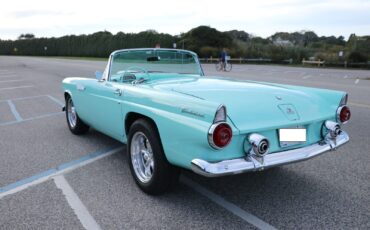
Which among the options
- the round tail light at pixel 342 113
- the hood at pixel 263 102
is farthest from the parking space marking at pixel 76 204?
the round tail light at pixel 342 113

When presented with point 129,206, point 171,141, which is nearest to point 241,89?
point 171,141

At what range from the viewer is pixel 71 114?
6555 mm

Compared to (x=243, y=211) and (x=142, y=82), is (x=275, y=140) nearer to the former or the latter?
(x=243, y=211)

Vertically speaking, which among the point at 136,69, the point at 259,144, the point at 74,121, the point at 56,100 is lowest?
the point at 56,100

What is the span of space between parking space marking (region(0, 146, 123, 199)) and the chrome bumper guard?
214 centimetres

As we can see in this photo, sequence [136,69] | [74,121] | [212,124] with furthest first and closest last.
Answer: [74,121] → [136,69] → [212,124]

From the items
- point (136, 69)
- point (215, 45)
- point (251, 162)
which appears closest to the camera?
point (251, 162)

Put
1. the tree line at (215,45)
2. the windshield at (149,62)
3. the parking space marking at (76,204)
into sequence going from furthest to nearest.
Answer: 1. the tree line at (215,45)
2. the windshield at (149,62)
3. the parking space marking at (76,204)

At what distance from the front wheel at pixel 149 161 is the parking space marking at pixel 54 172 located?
1062mm

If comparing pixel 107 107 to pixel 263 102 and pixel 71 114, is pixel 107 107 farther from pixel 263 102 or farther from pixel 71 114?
pixel 71 114

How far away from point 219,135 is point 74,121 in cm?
407

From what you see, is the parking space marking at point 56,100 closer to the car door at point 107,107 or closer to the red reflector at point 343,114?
the car door at point 107,107

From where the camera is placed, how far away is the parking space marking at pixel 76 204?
3.21m

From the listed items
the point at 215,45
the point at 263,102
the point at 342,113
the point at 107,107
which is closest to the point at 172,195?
the point at 263,102
